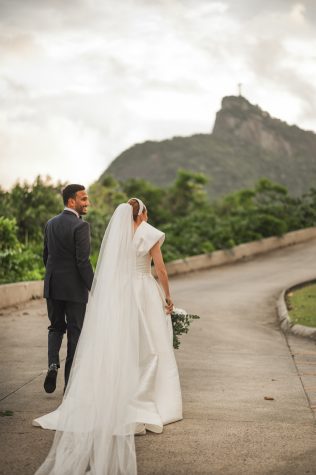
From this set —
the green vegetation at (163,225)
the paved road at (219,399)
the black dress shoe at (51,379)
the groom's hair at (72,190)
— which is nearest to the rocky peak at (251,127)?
the green vegetation at (163,225)

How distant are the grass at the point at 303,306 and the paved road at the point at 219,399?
0.43 metres

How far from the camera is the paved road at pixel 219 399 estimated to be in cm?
465

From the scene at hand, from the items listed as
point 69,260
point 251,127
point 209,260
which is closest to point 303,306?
point 69,260

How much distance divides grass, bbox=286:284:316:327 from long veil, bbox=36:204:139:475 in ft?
20.6

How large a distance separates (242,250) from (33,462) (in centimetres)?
2069

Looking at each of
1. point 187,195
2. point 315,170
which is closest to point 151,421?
point 187,195

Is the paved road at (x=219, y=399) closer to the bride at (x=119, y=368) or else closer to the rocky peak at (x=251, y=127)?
the bride at (x=119, y=368)

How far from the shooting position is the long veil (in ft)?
14.6

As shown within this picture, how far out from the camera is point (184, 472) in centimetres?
440

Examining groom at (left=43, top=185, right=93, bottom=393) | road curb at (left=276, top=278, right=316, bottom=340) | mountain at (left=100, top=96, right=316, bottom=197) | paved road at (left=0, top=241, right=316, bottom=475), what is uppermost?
mountain at (left=100, top=96, right=316, bottom=197)

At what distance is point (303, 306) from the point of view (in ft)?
43.8

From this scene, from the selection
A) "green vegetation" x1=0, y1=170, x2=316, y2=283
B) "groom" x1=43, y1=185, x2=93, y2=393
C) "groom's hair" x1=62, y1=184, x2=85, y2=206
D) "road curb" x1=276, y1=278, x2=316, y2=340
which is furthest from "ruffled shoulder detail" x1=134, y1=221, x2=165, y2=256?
"green vegetation" x1=0, y1=170, x2=316, y2=283

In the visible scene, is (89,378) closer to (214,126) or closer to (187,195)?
(187,195)

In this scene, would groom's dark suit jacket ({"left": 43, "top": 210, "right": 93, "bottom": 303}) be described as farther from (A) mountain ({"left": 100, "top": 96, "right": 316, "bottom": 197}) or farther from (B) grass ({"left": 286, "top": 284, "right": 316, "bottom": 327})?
(A) mountain ({"left": 100, "top": 96, "right": 316, "bottom": 197})
